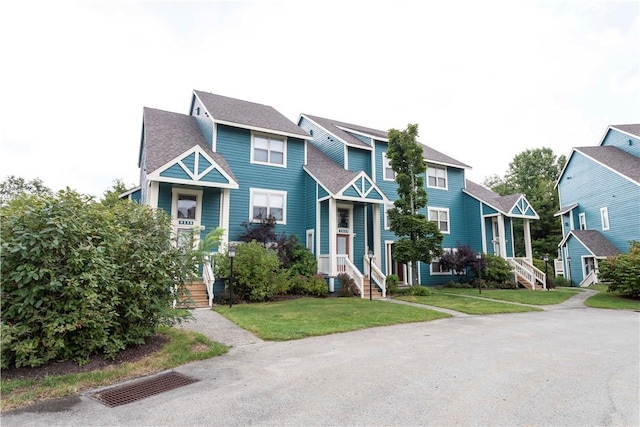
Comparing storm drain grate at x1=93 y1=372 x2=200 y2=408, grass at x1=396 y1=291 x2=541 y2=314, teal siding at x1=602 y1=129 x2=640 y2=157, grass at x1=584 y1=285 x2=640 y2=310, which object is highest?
teal siding at x1=602 y1=129 x2=640 y2=157

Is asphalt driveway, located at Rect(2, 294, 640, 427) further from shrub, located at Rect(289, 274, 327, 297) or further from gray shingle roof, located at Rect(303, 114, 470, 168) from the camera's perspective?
gray shingle roof, located at Rect(303, 114, 470, 168)

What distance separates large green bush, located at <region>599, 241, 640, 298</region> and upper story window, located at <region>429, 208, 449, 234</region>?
8.03m

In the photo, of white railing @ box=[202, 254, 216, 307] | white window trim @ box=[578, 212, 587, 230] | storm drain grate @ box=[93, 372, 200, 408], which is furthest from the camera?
white window trim @ box=[578, 212, 587, 230]

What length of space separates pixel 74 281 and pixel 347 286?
11666 millimetres

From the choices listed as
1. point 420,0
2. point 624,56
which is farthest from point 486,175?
point 420,0

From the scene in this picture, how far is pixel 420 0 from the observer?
1138 centimetres

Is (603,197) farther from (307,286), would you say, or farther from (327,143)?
(307,286)

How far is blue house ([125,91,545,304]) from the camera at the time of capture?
14422mm

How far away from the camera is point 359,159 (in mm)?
19938

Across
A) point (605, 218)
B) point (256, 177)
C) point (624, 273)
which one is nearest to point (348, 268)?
point (256, 177)

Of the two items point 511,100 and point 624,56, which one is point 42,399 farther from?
point 511,100

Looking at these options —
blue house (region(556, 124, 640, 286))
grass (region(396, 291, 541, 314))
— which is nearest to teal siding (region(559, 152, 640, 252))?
blue house (region(556, 124, 640, 286))

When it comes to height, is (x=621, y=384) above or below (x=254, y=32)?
below

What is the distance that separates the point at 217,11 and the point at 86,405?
39.8ft
